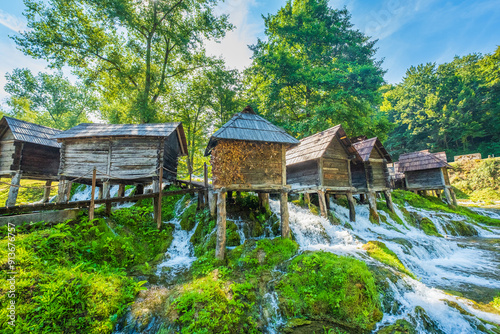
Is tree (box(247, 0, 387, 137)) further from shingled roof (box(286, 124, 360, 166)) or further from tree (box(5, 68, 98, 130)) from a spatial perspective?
tree (box(5, 68, 98, 130))

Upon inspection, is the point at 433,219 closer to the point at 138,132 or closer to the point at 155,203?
the point at 155,203

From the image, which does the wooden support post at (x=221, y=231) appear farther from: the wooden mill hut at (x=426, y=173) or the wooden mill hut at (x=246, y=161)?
the wooden mill hut at (x=426, y=173)

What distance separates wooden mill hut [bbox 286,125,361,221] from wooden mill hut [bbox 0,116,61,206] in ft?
51.3

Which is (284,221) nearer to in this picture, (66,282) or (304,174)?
(304,174)

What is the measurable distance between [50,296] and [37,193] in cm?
2252

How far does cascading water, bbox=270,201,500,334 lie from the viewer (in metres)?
4.84

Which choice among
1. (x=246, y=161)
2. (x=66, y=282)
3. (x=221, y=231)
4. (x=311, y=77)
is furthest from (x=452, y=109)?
(x=66, y=282)

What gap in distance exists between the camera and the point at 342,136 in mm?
13008

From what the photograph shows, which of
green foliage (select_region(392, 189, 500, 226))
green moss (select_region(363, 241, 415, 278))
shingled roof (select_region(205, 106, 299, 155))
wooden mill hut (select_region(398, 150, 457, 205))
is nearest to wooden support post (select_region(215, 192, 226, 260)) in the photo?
shingled roof (select_region(205, 106, 299, 155))

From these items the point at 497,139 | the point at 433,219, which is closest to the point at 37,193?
the point at 433,219

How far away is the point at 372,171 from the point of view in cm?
1514

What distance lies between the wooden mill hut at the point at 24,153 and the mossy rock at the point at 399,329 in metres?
17.3

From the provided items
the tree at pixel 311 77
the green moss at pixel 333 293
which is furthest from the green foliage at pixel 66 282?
the tree at pixel 311 77

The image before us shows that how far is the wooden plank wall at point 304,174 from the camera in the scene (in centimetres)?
1272
